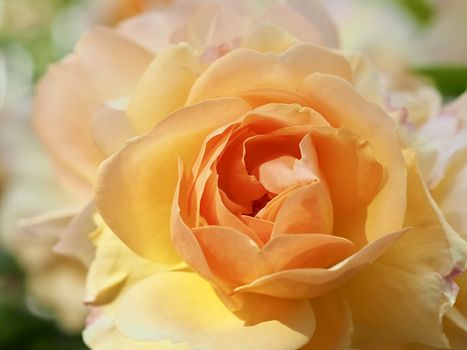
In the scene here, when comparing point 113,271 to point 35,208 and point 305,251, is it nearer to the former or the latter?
point 305,251

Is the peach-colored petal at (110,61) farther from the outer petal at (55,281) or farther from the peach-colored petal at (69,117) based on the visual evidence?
the outer petal at (55,281)

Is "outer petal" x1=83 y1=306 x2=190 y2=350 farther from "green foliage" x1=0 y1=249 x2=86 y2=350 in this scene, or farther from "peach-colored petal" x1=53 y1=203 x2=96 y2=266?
"green foliage" x1=0 y1=249 x2=86 y2=350

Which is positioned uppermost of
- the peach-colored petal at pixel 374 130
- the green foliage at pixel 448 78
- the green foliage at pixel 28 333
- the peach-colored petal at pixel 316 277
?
the peach-colored petal at pixel 374 130

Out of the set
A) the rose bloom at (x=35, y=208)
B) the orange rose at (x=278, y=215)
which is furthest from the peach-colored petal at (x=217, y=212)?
the rose bloom at (x=35, y=208)

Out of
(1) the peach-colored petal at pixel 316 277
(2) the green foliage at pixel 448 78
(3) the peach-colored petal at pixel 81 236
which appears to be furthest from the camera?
(2) the green foliage at pixel 448 78

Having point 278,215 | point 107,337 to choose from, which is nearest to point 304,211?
point 278,215

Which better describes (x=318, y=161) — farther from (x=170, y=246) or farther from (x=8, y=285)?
(x=8, y=285)

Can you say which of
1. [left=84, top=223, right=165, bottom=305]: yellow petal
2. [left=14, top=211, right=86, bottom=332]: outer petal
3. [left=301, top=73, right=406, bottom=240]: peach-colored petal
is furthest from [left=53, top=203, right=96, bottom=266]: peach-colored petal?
[left=14, top=211, right=86, bottom=332]: outer petal
